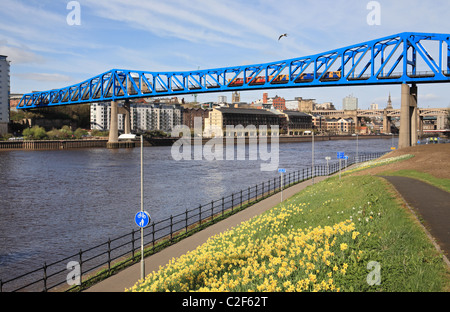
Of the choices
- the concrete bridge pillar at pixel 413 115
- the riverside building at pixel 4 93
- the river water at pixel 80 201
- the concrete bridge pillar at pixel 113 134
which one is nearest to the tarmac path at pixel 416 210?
the river water at pixel 80 201

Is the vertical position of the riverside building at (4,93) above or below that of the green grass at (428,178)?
above

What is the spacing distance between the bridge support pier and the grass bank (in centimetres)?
5598

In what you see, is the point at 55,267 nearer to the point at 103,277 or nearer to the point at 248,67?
the point at 103,277

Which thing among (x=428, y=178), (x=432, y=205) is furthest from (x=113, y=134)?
(x=432, y=205)

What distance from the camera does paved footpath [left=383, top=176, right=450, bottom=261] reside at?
13.3 metres

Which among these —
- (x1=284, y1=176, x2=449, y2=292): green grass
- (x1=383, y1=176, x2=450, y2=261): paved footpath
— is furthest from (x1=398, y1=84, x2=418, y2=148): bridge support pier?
(x1=284, y1=176, x2=449, y2=292): green grass

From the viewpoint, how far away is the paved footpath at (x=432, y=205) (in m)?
13.3

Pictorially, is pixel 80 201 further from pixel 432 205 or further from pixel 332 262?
pixel 332 262

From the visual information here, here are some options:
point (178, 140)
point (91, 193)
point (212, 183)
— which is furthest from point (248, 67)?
point (91, 193)

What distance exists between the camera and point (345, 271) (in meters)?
11.6

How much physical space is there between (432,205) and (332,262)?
305 inches

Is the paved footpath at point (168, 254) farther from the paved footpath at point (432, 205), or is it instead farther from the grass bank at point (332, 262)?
the paved footpath at point (432, 205)

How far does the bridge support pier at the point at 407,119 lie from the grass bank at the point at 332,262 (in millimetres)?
55979

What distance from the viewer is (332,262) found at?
12.2m
